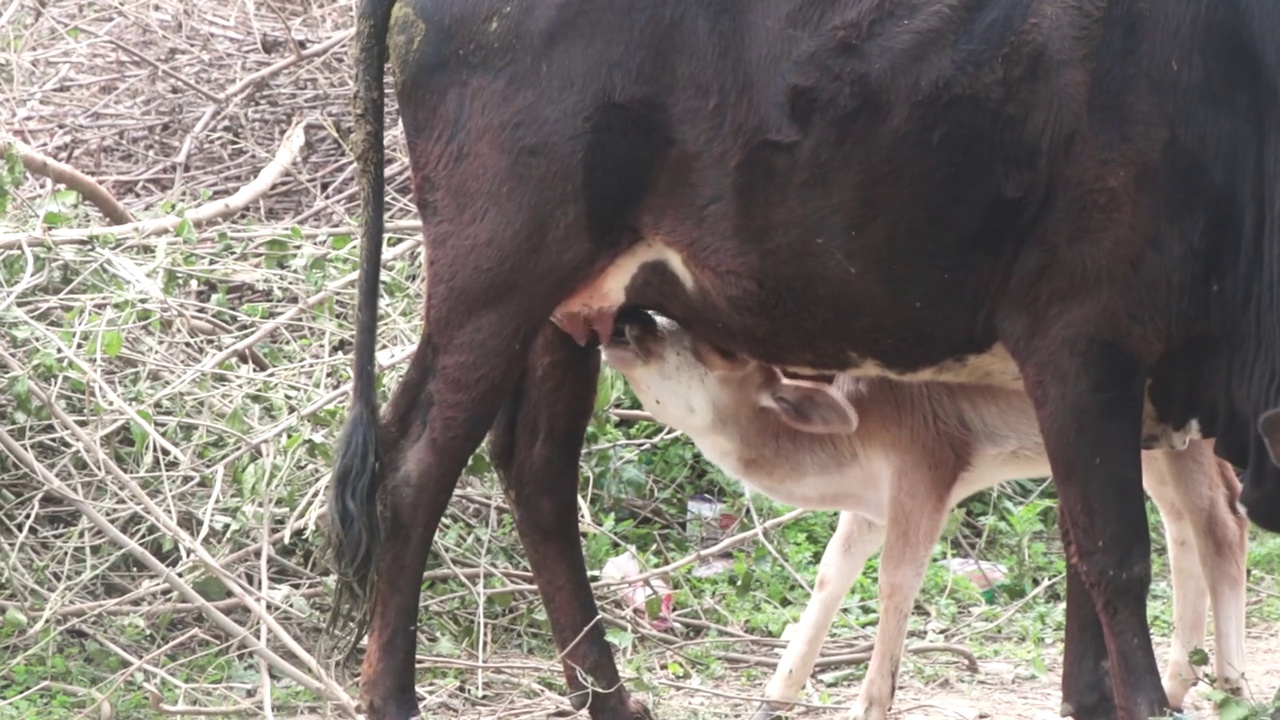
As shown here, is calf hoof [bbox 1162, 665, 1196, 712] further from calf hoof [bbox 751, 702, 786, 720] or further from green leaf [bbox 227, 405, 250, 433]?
green leaf [bbox 227, 405, 250, 433]

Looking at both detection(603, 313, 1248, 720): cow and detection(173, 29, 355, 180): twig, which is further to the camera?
detection(173, 29, 355, 180): twig

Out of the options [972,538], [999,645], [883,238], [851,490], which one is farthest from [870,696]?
[972,538]

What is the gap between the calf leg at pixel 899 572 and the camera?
5504 millimetres

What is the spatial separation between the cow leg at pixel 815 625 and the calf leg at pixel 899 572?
0.62 feet

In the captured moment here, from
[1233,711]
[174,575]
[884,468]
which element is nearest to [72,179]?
[174,575]

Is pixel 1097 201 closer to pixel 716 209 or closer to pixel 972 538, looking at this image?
pixel 716 209

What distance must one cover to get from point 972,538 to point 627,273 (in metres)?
3.10

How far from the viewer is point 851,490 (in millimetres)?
5980

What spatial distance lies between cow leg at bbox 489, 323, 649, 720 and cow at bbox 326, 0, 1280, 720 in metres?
0.41

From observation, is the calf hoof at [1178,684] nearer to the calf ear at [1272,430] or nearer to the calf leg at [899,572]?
the calf leg at [899,572]

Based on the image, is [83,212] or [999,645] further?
[83,212]

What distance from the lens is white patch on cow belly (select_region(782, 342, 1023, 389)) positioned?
4793 millimetres

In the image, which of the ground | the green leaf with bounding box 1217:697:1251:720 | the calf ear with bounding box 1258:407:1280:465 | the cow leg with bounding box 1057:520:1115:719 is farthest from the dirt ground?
the calf ear with bounding box 1258:407:1280:465

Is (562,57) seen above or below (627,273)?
above
